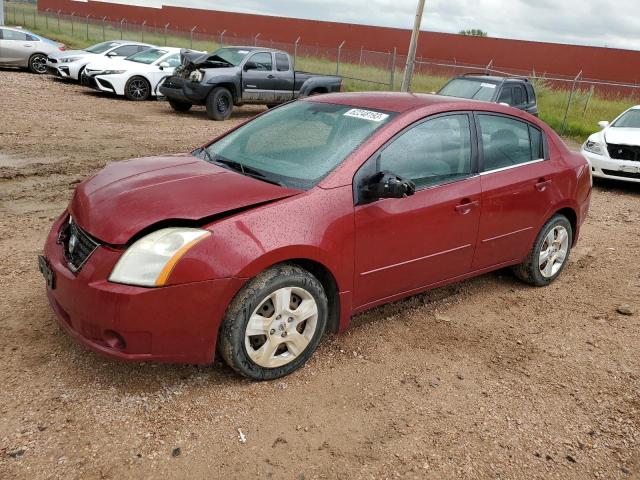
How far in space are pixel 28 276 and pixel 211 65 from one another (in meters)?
9.99

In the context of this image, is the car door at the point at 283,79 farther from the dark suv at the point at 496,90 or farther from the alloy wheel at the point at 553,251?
the alloy wheel at the point at 553,251

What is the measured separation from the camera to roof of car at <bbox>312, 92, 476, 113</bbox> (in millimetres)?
3850

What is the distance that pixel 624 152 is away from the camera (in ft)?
30.5

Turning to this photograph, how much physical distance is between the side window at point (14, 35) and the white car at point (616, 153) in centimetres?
1795

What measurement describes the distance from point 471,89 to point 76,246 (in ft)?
33.4

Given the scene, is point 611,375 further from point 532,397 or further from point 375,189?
point 375,189

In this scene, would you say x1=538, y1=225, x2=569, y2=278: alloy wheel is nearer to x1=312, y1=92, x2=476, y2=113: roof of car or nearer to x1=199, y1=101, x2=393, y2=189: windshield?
x1=312, y1=92, x2=476, y2=113: roof of car

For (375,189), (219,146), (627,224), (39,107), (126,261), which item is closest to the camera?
(126,261)

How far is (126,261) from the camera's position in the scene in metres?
2.79

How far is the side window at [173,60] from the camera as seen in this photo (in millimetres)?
15797

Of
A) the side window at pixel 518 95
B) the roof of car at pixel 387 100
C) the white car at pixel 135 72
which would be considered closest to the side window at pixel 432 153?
the roof of car at pixel 387 100

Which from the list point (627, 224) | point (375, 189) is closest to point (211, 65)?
point (627, 224)

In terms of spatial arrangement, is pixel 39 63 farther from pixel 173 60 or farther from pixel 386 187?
pixel 386 187

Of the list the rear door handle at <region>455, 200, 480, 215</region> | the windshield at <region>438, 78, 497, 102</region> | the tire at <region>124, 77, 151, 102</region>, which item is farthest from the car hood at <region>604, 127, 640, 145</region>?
the tire at <region>124, 77, 151, 102</region>
